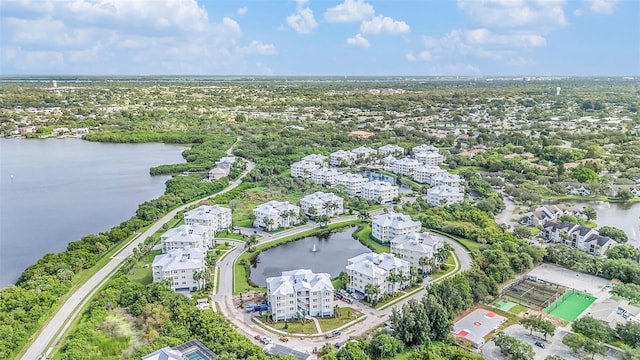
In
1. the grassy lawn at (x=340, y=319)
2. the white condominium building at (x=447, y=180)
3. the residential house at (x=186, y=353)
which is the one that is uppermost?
the white condominium building at (x=447, y=180)

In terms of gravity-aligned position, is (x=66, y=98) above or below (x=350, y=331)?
above

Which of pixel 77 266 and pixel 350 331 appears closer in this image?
pixel 350 331

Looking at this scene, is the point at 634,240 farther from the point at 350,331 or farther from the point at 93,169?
the point at 93,169

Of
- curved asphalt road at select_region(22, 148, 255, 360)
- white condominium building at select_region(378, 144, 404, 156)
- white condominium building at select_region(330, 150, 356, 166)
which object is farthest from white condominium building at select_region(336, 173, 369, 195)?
curved asphalt road at select_region(22, 148, 255, 360)

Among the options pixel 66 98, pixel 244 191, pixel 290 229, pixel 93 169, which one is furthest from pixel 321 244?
pixel 66 98

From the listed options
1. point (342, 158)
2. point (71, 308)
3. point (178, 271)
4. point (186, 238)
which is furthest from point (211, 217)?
point (342, 158)

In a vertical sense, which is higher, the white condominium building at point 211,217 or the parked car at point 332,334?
Answer: the white condominium building at point 211,217

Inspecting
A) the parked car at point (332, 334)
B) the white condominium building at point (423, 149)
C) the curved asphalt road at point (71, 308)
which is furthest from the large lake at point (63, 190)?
the white condominium building at point (423, 149)

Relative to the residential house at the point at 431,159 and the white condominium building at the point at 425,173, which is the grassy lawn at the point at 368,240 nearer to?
the white condominium building at the point at 425,173
